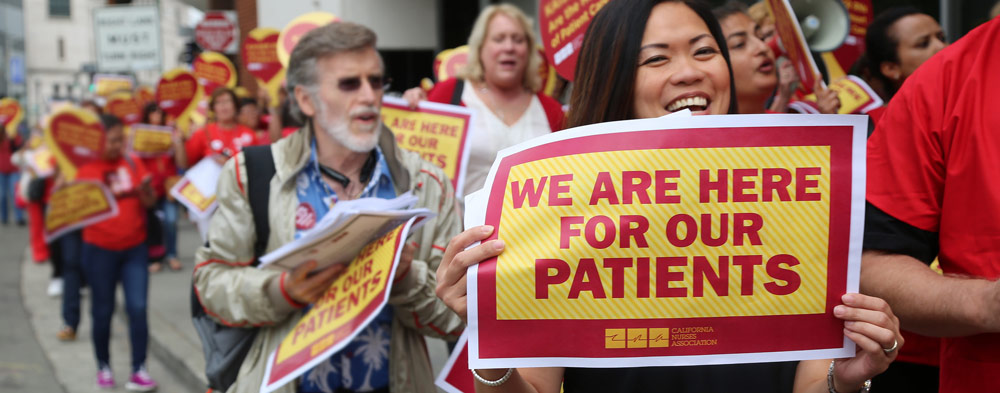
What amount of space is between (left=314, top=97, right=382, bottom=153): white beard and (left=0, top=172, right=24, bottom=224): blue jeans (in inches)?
748

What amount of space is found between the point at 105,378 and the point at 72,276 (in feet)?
4.85

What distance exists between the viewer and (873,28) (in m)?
3.58

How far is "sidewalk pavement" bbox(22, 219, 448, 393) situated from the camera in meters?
6.84

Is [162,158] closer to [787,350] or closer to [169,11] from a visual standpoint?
[787,350]

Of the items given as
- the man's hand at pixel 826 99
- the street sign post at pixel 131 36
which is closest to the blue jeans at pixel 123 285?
the man's hand at pixel 826 99

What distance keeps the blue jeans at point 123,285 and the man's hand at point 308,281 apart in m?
4.11

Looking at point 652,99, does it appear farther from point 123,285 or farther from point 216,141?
point 216,141

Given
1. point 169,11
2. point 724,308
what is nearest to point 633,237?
point 724,308

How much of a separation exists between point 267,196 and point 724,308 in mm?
1550

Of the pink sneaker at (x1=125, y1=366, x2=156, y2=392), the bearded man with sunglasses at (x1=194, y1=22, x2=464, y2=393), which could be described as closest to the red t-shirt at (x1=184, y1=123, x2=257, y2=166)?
the pink sneaker at (x1=125, y1=366, x2=156, y2=392)

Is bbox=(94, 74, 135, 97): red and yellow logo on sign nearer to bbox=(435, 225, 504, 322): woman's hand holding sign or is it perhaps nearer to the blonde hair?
the blonde hair

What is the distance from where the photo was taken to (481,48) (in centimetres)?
504

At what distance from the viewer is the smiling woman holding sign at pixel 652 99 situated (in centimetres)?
176

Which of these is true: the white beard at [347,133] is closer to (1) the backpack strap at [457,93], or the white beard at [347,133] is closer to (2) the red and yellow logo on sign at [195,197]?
(1) the backpack strap at [457,93]
